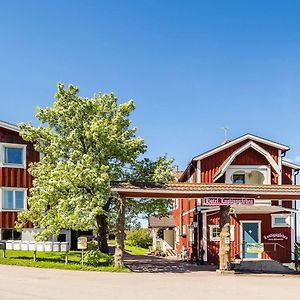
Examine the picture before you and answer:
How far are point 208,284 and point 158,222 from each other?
100 feet

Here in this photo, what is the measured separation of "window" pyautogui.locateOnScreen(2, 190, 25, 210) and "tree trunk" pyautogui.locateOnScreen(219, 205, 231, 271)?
15025 millimetres

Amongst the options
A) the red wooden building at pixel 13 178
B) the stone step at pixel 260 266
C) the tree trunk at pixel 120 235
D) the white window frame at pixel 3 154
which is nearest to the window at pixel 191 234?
the stone step at pixel 260 266

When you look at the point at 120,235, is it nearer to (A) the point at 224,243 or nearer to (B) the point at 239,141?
(A) the point at 224,243

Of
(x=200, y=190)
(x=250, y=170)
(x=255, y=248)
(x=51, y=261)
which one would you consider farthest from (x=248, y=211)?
(x=51, y=261)

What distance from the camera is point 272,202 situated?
3125 cm

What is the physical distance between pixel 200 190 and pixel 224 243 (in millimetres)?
2821

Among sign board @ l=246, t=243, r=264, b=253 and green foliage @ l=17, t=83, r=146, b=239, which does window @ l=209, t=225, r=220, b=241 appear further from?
green foliage @ l=17, t=83, r=146, b=239

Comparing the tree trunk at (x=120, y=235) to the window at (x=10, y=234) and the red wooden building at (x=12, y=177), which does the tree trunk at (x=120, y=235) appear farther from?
the window at (x=10, y=234)

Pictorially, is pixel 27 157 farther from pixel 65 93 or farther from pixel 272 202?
pixel 272 202

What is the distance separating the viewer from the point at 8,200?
32625 millimetres

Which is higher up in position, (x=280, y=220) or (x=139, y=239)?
(x=280, y=220)

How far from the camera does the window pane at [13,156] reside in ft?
108

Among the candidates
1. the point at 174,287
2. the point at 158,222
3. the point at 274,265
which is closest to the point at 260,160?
the point at 274,265

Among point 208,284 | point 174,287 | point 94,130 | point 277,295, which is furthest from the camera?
point 94,130
